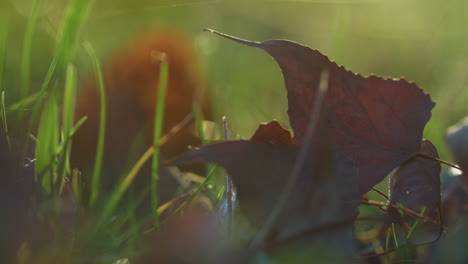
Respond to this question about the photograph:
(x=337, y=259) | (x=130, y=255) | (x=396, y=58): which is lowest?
(x=396, y=58)

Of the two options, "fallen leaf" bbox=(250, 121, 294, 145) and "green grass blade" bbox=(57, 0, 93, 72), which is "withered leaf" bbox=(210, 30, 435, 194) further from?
"green grass blade" bbox=(57, 0, 93, 72)

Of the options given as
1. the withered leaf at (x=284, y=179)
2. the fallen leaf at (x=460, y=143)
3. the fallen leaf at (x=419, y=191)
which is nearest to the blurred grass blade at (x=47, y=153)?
the withered leaf at (x=284, y=179)

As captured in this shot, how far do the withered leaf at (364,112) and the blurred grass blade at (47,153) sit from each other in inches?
9.7

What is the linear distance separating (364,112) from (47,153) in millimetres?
340

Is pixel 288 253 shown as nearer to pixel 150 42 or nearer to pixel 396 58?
pixel 150 42

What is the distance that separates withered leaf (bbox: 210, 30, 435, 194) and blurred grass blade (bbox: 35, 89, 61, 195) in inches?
9.7

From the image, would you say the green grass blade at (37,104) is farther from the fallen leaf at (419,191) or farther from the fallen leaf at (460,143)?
the fallen leaf at (460,143)

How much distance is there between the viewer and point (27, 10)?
2.34 metres

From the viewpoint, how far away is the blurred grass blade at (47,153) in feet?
2.06

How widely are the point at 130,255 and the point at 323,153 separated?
234 millimetres

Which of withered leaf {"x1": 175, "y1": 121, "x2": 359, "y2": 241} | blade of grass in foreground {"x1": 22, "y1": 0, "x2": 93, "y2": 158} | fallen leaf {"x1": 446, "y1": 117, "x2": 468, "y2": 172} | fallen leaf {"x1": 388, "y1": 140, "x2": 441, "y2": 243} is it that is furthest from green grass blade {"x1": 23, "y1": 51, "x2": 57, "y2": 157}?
fallen leaf {"x1": 446, "y1": 117, "x2": 468, "y2": 172}

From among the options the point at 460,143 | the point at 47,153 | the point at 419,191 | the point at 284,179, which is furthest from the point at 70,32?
the point at 460,143

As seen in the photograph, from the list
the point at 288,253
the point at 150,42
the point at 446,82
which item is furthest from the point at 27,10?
the point at 288,253

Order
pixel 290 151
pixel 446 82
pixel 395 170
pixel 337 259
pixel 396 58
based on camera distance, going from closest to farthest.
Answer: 1. pixel 337 259
2. pixel 290 151
3. pixel 395 170
4. pixel 446 82
5. pixel 396 58
